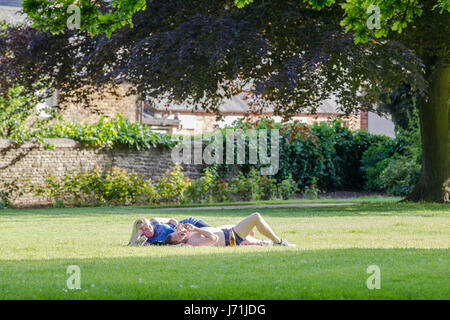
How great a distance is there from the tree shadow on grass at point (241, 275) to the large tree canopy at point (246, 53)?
6270 mm

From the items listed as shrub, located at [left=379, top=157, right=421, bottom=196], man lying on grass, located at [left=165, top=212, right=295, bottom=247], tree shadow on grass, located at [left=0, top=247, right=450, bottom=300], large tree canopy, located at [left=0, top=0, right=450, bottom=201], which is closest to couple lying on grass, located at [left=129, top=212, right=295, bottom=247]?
man lying on grass, located at [left=165, top=212, right=295, bottom=247]

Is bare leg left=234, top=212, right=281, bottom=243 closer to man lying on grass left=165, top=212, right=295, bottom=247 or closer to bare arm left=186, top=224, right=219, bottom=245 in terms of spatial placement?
man lying on grass left=165, top=212, right=295, bottom=247

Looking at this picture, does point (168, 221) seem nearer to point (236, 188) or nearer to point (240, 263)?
point (240, 263)

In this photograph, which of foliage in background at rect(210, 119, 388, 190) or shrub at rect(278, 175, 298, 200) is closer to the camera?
shrub at rect(278, 175, 298, 200)

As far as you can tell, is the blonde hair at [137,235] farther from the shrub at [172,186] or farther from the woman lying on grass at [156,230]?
the shrub at [172,186]

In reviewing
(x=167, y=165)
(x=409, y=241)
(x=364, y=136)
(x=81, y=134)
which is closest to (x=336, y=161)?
(x=364, y=136)

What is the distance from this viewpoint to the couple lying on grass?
1059cm

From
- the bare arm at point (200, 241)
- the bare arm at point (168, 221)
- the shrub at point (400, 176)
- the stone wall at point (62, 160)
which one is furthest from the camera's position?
the shrub at point (400, 176)

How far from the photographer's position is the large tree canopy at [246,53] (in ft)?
50.3

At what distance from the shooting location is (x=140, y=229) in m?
10.8

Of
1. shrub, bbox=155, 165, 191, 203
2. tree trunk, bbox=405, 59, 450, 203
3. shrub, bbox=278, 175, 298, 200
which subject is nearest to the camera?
tree trunk, bbox=405, 59, 450, 203

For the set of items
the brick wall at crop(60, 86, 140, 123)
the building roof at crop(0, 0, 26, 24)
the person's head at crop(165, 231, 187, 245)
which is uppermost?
the building roof at crop(0, 0, 26, 24)

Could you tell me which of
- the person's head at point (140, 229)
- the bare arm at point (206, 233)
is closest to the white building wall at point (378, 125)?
the bare arm at point (206, 233)

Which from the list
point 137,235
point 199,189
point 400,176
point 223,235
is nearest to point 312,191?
point 400,176
